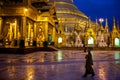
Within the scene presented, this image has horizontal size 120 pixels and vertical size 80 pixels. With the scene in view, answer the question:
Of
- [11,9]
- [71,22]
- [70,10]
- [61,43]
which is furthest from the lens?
[70,10]

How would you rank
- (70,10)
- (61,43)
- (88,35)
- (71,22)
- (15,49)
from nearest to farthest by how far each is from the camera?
(15,49) < (88,35) < (61,43) < (71,22) < (70,10)

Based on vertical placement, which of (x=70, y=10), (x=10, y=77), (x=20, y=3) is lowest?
(x=10, y=77)

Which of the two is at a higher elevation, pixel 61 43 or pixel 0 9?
pixel 0 9

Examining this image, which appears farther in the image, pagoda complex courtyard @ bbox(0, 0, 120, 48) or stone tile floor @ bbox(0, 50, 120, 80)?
pagoda complex courtyard @ bbox(0, 0, 120, 48)

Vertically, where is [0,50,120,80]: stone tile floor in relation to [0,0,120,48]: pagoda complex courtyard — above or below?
below

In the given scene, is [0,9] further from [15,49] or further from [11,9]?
[15,49]

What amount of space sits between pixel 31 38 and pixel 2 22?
539 centimetres

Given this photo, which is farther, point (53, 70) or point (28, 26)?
point (28, 26)

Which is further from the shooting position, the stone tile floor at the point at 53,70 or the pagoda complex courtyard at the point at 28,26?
the pagoda complex courtyard at the point at 28,26

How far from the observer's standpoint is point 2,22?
29203 mm

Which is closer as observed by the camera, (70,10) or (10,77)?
(10,77)

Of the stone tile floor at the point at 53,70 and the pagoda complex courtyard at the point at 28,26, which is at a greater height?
the pagoda complex courtyard at the point at 28,26

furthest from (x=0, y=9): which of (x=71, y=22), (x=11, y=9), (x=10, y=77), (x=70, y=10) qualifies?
(x=70, y=10)

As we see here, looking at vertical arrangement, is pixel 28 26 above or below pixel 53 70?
above
